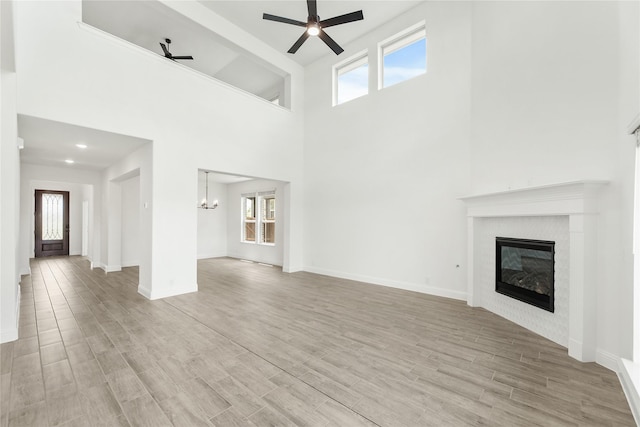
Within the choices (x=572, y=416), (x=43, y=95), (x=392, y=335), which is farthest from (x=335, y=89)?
(x=572, y=416)

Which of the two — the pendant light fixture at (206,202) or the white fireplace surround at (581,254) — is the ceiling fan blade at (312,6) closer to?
the white fireplace surround at (581,254)

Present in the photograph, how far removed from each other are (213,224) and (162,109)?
18.7ft

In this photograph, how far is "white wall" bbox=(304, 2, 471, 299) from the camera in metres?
4.45

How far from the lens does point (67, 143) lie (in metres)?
4.53

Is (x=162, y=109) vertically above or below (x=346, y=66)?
below

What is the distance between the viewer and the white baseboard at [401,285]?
14.5 feet

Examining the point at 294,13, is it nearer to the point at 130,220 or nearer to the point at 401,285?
the point at 401,285

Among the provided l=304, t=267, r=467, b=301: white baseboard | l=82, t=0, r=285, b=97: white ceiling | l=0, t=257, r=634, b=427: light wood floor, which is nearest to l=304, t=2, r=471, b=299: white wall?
l=304, t=267, r=467, b=301: white baseboard

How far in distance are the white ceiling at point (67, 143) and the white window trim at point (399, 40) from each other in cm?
465

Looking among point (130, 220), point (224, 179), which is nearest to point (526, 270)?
point (224, 179)

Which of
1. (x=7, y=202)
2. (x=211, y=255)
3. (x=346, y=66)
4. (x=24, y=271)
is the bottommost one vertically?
(x=211, y=255)

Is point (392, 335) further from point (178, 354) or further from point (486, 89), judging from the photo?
point (486, 89)

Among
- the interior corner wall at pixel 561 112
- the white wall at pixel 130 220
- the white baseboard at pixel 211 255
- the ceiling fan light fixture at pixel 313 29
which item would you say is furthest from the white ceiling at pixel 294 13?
the white baseboard at pixel 211 255

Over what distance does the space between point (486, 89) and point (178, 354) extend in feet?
17.0
